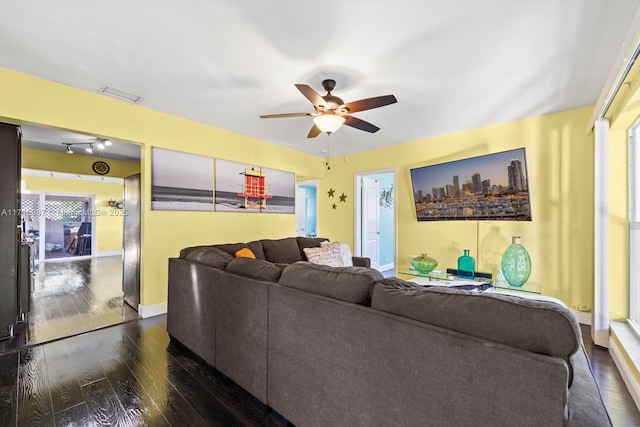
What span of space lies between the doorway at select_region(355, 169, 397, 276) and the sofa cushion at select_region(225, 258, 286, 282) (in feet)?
11.1

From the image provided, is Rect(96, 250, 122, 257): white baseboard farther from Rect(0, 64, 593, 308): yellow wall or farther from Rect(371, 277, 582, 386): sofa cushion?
Rect(371, 277, 582, 386): sofa cushion

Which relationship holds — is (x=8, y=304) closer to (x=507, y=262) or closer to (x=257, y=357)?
(x=257, y=357)

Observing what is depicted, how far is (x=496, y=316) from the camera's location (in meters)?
0.94

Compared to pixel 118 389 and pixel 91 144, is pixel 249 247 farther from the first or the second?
pixel 91 144

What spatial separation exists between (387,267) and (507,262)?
3.97m

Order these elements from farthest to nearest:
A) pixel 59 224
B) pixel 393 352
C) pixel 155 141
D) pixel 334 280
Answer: pixel 59 224
pixel 155 141
pixel 334 280
pixel 393 352

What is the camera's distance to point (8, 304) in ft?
8.50

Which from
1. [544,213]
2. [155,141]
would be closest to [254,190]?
[155,141]

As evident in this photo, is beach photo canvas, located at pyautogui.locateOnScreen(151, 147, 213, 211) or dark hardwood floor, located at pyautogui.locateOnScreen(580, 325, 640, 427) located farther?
beach photo canvas, located at pyautogui.locateOnScreen(151, 147, 213, 211)

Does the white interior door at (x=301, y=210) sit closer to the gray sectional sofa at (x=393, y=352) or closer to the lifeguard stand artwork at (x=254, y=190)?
the lifeguard stand artwork at (x=254, y=190)

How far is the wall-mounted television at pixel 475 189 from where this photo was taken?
3549 millimetres

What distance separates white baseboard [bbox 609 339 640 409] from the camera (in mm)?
1829

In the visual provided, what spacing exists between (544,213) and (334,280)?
11.1 ft

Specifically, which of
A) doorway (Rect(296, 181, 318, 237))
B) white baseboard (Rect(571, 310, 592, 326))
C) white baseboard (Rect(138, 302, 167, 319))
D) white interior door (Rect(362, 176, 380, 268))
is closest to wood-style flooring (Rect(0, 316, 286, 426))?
white baseboard (Rect(138, 302, 167, 319))
